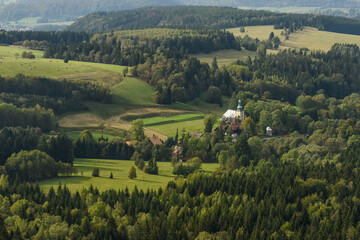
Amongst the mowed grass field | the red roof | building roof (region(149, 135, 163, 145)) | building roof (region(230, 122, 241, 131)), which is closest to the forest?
building roof (region(149, 135, 163, 145))

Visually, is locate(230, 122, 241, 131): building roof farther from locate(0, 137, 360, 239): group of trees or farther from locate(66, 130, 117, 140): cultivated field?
locate(0, 137, 360, 239): group of trees

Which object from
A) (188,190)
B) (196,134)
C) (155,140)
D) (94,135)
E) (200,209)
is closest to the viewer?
(200,209)

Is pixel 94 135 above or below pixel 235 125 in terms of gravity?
below

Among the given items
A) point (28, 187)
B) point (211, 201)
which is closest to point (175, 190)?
point (211, 201)

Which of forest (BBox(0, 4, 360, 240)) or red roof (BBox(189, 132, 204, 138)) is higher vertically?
forest (BBox(0, 4, 360, 240))

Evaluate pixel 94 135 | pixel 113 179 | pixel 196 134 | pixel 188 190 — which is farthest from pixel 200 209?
pixel 94 135

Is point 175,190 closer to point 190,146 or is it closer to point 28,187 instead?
point 28,187

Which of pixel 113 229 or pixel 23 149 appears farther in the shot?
pixel 23 149

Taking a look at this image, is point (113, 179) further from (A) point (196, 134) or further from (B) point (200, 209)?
(A) point (196, 134)

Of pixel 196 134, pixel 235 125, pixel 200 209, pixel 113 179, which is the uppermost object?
pixel 200 209
